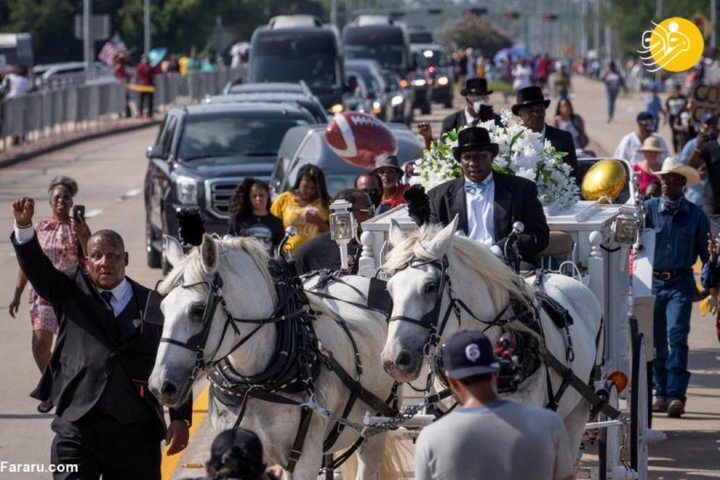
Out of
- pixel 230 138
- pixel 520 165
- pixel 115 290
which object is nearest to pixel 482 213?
pixel 520 165

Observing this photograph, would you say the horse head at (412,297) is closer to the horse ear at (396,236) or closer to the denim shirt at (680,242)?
the horse ear at (396,236)

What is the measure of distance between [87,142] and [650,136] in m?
27.5

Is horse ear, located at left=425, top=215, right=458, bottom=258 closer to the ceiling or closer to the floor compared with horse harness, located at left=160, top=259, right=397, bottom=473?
closer to the ceiling

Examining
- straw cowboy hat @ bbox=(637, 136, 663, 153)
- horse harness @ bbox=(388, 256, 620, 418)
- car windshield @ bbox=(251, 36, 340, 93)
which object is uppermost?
horse harness @ bbox=(388, 256, 620, 418)

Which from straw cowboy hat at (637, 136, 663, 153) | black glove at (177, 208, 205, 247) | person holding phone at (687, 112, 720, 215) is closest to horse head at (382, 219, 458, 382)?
black glove at (177, 208, 205, 247)

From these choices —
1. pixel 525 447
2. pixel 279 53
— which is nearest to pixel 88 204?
pixel 279 53

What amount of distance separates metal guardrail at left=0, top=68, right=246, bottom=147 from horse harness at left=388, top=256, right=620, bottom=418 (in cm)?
3090

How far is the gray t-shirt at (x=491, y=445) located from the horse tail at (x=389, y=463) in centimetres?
351

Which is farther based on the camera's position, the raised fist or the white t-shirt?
the white t-shirt

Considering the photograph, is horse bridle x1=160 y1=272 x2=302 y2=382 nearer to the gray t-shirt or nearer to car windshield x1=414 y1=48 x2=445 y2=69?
the gray t-shirt

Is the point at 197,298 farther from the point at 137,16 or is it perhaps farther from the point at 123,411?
the point at 137,16

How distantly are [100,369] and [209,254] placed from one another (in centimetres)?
79

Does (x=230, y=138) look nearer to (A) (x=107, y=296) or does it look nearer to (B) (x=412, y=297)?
(A) (x=107, y=296)

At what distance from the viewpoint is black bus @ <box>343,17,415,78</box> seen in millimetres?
56969
